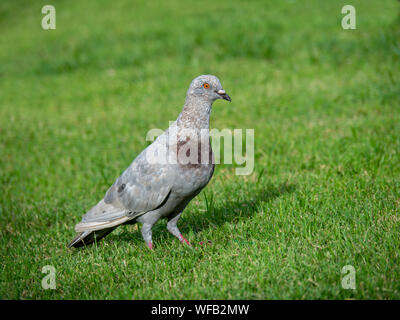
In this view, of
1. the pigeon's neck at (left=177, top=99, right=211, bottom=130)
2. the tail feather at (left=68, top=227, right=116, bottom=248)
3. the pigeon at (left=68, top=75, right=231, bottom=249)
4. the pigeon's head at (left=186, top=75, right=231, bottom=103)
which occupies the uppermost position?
the pigeon's head at (left=186, top=75, right=231, bottom=103)

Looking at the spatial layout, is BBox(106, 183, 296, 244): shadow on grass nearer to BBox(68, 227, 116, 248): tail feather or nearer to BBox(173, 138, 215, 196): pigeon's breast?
BBox(68, 227, 116, 248): tail feather

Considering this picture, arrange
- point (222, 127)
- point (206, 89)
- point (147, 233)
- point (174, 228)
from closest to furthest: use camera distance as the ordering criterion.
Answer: point (206, 89), point (147, 233), point (174, 228), point (222, 127)

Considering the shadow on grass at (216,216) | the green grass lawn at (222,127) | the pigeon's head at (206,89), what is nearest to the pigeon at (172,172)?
the pigeon's head at (206,89)

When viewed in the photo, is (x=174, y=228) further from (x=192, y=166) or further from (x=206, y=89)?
(x=206, y=89)

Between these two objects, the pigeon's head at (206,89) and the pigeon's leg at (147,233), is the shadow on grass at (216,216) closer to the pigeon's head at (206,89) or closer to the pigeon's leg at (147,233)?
the pigeon's leg at (147,233)

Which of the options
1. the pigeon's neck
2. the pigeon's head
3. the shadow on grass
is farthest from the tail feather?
the pigeon's head

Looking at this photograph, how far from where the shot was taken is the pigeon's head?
3906 mm

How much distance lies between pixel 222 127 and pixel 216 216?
123 inches

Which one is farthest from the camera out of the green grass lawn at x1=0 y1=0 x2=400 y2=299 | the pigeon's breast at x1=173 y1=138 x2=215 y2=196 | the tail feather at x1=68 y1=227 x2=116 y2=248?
the tail feather at x1=68 y1=227 x2=116 y2=248

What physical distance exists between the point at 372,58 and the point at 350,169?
502 cm

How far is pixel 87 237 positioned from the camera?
4246 millimetres

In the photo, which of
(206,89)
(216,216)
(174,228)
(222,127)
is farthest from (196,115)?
(222,127)

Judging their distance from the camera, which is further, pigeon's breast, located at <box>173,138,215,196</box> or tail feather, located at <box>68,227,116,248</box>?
tail feather, located at <box>68,227,116,248</box>
